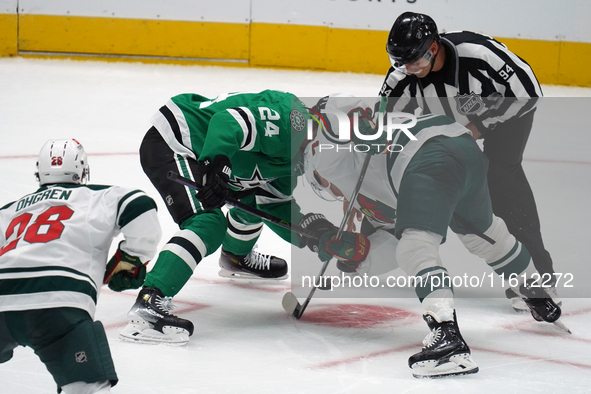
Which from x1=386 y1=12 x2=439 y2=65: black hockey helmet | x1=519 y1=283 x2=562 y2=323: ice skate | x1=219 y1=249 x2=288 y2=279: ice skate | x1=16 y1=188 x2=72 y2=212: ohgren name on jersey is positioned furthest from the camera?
x1=219 y1=249 x2=288 y2=279: ice skate

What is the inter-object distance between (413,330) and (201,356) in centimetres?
68

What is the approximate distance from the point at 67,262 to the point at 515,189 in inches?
66.3

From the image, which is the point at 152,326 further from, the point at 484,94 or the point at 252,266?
the point at 484,94

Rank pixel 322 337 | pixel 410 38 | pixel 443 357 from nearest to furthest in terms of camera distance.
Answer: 1. pixel 443 357
2. pixel 322 337
3. pixel 410 38

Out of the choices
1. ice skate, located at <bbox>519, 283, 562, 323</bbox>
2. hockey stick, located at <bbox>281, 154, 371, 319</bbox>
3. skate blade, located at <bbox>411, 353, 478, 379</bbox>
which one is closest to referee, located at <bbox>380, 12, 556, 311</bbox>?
ice skate, located at <bbox>519, 283, 562, 323</bbox>

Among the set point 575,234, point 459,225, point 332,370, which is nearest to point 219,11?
point 575,234

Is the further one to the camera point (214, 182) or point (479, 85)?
point (479, 85)

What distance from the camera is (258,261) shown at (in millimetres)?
2867

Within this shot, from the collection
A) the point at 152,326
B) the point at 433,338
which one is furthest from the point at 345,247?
the point at 152,326

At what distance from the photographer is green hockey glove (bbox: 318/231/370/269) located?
232cm

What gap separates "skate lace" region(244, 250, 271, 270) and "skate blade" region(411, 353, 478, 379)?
1100mm

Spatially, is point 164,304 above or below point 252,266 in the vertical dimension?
above

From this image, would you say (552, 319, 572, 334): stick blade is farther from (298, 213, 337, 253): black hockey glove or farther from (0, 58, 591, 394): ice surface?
(298, 213, 337, 253): black hockey glove

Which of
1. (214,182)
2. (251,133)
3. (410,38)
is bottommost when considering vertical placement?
(214,182)
